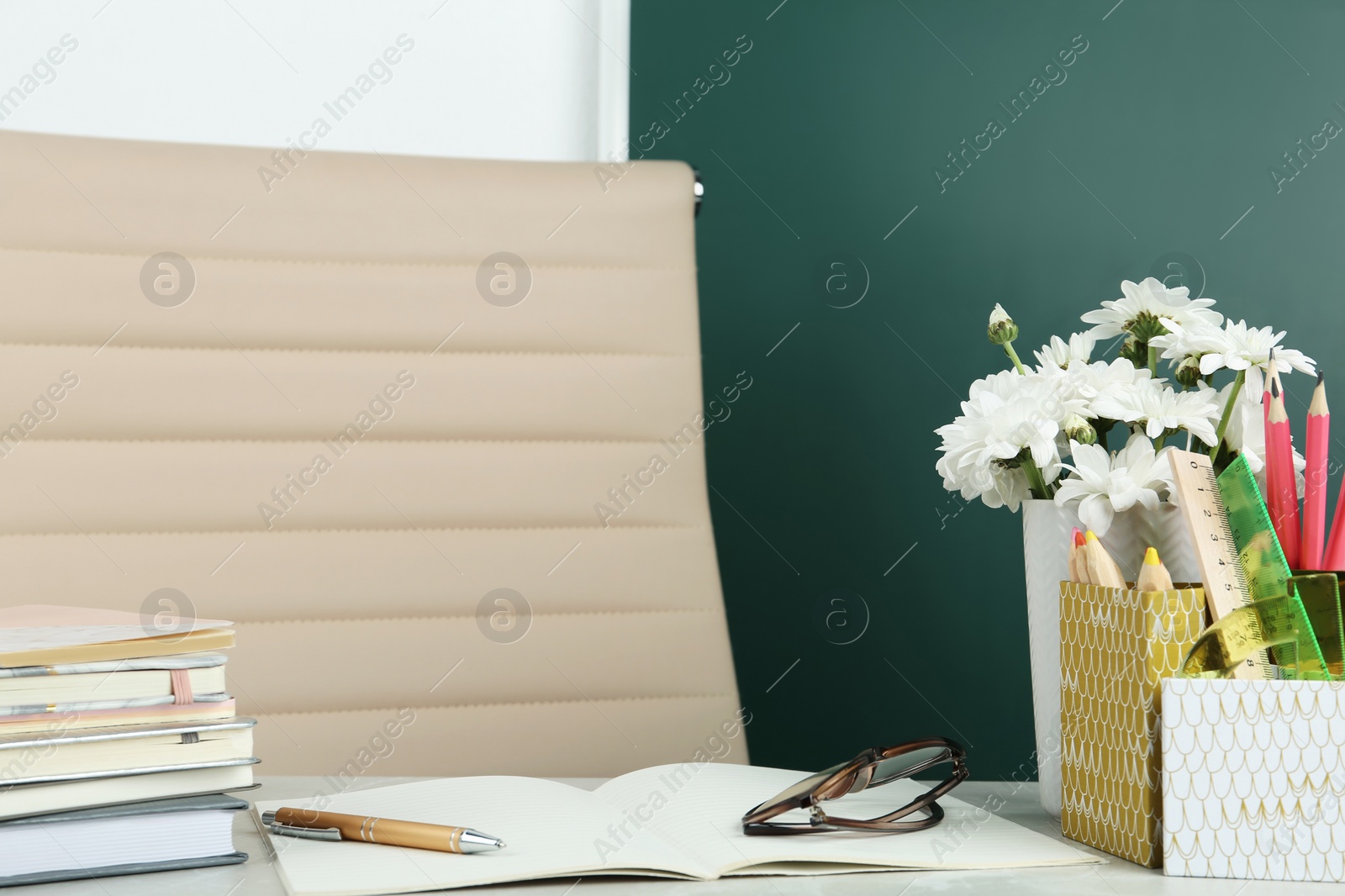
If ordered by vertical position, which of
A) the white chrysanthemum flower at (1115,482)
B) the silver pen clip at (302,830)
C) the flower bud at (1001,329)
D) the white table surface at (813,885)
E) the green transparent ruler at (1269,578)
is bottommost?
the white table surface at (813,885)

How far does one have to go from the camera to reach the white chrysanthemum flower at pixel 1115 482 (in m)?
0.66

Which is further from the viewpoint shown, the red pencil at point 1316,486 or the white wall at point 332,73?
the white wall at point 332,73

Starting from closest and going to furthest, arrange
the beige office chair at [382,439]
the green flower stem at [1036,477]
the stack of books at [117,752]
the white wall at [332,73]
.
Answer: the stack of books at [117,752]
the green flower stem at [1036,477]
the beige office chair at [382,439]
the white wall at [332,73]

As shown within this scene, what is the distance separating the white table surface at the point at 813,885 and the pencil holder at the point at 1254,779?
0.04 feet

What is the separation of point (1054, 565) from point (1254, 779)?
0.20 meters

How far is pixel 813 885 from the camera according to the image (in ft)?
1.74

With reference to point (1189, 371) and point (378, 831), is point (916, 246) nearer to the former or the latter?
point (1189, 371)

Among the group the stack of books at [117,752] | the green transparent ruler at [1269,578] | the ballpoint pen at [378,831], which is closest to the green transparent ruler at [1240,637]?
the green transparent ruler at [1269,578]

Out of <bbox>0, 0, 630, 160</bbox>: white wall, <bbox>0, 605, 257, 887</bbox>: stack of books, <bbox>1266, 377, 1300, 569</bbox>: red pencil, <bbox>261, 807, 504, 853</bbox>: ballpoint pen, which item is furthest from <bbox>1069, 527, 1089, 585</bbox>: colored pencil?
<bbox>0, 0, 630, 160</bbox>: white wall

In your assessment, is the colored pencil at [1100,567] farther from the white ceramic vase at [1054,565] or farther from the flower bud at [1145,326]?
the flower bud at [1145,326]

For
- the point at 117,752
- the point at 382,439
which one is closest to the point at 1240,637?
the point at 117,752

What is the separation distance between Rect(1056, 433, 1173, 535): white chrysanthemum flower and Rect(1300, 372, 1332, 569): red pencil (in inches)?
3.0

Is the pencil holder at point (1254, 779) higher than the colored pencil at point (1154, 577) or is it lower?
lower

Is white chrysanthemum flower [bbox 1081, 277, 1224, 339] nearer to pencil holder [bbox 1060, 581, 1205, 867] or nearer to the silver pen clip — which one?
pencil holder [bbox 1060, 581, 1205, 867]
